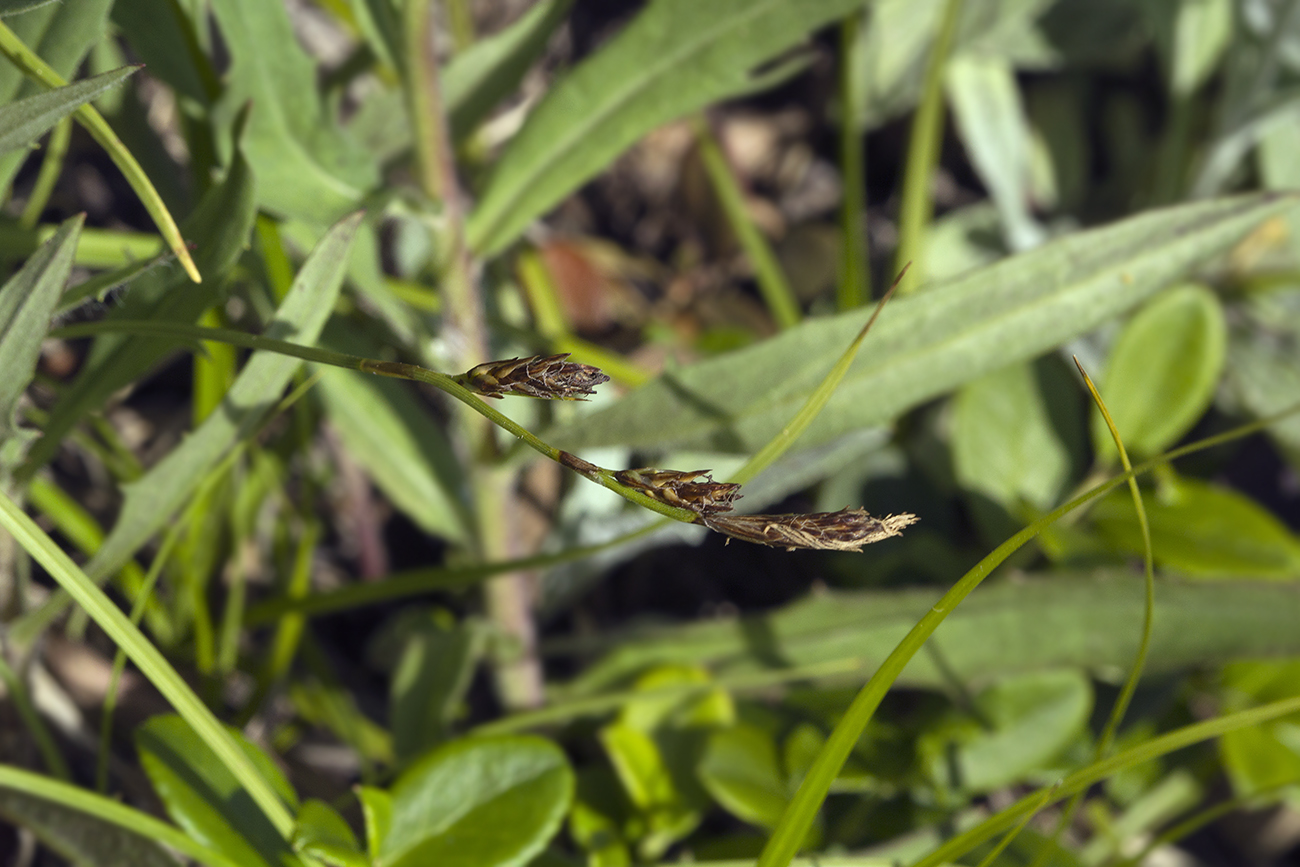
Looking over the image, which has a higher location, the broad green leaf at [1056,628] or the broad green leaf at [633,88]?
the broad green leaf at [633,88]

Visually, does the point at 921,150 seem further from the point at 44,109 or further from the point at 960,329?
the point at 44,109

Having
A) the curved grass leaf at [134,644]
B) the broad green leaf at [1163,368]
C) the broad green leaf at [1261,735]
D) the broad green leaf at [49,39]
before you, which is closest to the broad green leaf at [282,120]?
the broad green leaf at [49,39]

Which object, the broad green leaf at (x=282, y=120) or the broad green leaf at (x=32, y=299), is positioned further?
the broad green leaf at (x=282, y=120)

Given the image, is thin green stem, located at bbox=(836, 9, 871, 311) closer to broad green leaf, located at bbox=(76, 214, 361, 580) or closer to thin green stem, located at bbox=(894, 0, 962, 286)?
thin green stem, located at bbox=(894, 0, 962, 286)

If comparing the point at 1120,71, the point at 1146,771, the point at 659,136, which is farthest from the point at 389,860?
the point at 1120,71

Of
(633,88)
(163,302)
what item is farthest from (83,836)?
(633,88)

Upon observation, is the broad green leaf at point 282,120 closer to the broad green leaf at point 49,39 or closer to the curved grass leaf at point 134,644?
the broad green leaf at point 49,39
